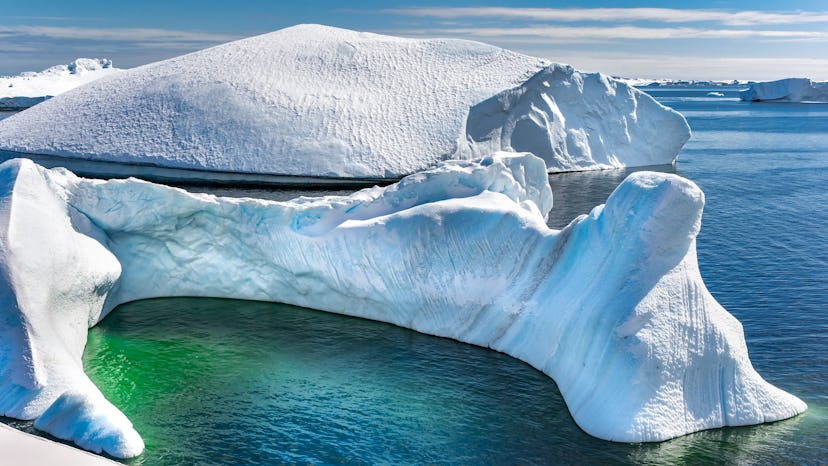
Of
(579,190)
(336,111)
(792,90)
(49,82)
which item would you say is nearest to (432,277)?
(579,190)

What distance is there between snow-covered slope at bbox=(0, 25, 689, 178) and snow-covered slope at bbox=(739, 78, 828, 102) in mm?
56939

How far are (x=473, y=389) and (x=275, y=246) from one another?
449 cm

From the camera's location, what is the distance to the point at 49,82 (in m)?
60.9

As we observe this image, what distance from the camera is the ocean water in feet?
26.6

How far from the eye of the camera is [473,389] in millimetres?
9648

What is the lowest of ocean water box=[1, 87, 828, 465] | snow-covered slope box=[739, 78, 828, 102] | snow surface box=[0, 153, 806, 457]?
snow-covered slope box=[739, 78, 828, 102]

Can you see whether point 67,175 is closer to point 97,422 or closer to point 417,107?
point 97,422

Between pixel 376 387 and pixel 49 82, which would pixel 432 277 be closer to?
pixel 376 387

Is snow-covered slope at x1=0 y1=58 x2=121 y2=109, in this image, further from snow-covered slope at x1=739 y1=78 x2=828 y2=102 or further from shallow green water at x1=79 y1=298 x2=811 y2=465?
snow-covered slope at x1=739 y1=78 x2=828 y2=102

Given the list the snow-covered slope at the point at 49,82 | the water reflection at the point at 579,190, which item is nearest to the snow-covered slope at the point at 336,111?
the water reflection at the point at 579,190

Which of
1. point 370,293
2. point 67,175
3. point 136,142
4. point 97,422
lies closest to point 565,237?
point 370,293

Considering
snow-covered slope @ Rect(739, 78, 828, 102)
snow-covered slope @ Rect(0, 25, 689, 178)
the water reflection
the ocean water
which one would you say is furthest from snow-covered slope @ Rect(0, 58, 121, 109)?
snow-covered slope @ Rect(739, 78, 828, 102)

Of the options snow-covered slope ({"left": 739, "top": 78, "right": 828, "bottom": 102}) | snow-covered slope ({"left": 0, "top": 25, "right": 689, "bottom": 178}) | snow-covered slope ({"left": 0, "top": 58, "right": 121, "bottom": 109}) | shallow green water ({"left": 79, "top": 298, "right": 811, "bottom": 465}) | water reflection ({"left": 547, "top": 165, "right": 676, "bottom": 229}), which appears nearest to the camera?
shallow green water ({"left": 79, "top": 298, "right": 811, "bottom": 465})

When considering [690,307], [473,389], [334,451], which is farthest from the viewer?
[473,389]
